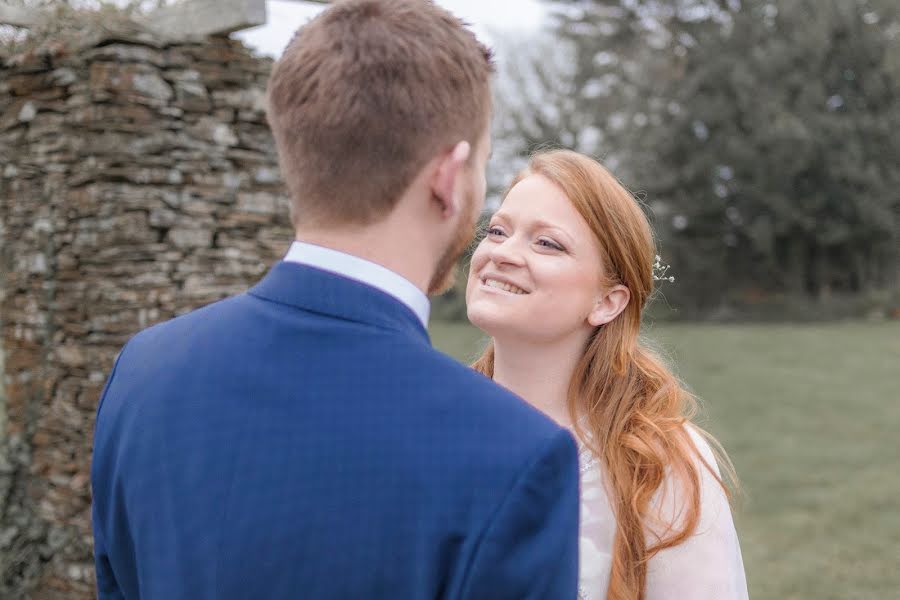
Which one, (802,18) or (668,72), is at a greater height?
(802,18)

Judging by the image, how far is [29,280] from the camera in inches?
196

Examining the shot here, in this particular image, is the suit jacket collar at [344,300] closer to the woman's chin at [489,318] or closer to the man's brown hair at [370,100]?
the man's brown hair at [370,100]

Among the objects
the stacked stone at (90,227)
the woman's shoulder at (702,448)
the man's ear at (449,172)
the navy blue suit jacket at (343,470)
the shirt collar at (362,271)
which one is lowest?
the stacked stone at (90,227)

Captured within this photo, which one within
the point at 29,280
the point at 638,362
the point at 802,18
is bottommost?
the point at 802,18

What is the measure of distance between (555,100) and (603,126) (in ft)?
6.64

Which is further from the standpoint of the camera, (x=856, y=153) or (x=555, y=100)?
(x=555, y=100)

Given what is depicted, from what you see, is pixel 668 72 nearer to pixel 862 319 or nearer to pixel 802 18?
pixel 802 18

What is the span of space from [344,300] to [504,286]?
3.66ft

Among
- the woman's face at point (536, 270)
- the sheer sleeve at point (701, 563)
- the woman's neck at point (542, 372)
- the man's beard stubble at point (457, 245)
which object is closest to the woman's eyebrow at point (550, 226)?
the woman's face at point (536, 270)

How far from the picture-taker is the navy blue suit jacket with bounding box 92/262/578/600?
48.0 inches

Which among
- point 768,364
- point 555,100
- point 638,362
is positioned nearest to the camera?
point 638,362

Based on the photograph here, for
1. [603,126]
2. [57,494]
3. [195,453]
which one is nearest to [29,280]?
[57,494]

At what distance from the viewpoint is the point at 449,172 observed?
1.31 metres

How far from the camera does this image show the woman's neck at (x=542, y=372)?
2.54m
